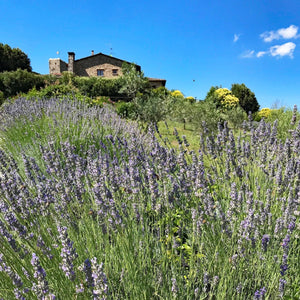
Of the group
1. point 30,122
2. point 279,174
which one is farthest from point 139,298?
point 30,122

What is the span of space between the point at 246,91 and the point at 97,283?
935 inches

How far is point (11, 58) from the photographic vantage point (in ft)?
A: 106

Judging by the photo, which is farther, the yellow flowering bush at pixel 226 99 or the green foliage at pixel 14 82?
the green foliage at pixel 14 82

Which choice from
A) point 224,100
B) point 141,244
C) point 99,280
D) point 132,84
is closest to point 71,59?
point 132,84

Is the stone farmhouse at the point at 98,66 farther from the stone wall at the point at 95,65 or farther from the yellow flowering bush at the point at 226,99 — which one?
the yellow flowering bush at the point at 226,99

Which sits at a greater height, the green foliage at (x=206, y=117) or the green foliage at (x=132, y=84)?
the green foliage at (x=132, y=84)

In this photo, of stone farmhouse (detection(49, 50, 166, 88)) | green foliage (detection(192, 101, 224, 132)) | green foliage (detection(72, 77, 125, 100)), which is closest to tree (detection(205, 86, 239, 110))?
green foliage (detection(192, 101, 224, 132))

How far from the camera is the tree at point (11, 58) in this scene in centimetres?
3178

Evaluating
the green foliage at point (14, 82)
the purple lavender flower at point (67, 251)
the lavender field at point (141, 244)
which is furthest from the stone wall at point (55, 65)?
the purple lavender flower at point (67, 251)

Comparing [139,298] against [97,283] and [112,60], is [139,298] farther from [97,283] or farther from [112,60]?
[112,60]

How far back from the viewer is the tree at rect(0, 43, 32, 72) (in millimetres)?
31781

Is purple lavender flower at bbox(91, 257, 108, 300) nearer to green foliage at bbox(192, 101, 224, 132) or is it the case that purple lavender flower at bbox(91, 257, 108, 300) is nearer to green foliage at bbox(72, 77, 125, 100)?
green foliage at bbox(192, 101, 224, 132)

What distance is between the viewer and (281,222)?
1.68 metres

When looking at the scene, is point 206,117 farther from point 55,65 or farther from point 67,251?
point 55,65
